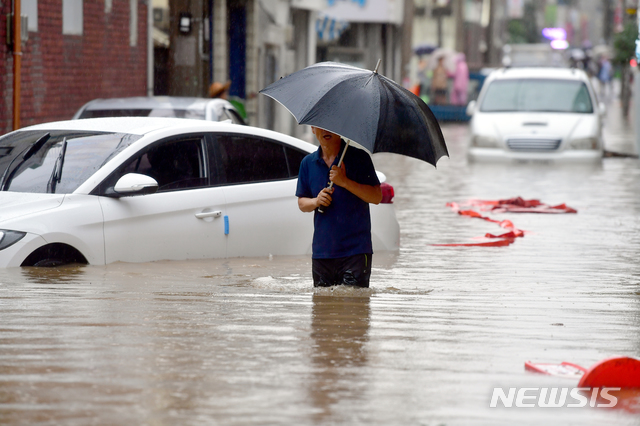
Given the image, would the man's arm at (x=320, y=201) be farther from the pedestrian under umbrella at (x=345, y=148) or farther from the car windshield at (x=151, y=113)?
the car windshield at (x=151, y=113)

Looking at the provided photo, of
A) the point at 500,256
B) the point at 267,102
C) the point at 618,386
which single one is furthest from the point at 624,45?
the point at 618,386

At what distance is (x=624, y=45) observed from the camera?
3838 centimetres

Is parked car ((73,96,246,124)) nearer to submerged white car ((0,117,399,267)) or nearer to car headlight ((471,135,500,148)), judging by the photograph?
submerged white car ((0,117,399,267))

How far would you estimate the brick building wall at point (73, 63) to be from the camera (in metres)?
Answer: 14.5

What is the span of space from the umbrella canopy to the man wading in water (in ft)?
0.75

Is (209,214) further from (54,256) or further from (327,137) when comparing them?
(327,137)

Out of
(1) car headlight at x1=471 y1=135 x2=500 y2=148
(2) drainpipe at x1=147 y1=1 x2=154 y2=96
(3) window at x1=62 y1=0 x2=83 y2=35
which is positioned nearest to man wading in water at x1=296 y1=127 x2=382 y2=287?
(3) window at x1=62 y1=0 x2=83 y2=35

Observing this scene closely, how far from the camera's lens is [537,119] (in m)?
19.7

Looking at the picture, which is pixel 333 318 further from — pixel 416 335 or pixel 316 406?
pixel 316 406

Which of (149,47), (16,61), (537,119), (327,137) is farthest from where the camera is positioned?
(537,119)

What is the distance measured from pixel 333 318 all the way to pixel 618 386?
183cm

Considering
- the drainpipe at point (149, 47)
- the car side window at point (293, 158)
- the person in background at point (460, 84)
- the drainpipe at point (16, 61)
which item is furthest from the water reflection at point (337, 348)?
the person in background at point (460, 84)

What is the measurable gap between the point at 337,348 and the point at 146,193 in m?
2.82

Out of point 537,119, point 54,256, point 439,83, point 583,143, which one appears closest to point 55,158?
point 54,256
